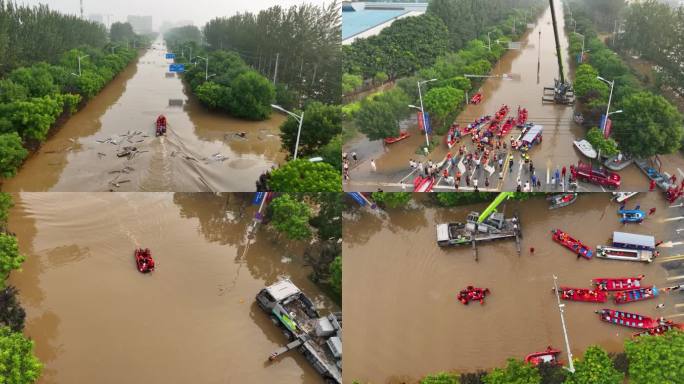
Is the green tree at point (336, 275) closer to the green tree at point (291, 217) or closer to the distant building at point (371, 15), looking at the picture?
the green tree at point (291, 217)

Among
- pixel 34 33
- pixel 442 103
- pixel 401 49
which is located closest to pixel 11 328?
pixel 34 33

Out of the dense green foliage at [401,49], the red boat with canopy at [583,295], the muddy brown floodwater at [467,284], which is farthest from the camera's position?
the dense green foliage at [401,49]

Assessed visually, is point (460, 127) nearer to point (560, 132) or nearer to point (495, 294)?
point (560, 132)

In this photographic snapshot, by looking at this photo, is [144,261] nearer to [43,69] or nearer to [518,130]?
[43,69]

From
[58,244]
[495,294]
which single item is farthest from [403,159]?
[58,244]

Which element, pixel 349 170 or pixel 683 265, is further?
pixel 349 170

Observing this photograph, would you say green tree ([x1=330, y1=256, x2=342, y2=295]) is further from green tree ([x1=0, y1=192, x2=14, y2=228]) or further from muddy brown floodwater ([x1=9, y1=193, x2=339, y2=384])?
green tree ([x1=0, y1=192, x2=14, y2=228])

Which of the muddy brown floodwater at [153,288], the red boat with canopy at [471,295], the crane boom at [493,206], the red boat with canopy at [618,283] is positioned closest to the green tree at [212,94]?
the muddy brown floodwater at [153,288]
